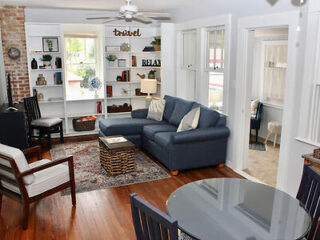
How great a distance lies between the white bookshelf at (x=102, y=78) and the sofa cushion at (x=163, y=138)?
2388mm

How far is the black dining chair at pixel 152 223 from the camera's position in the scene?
1723 millimetres

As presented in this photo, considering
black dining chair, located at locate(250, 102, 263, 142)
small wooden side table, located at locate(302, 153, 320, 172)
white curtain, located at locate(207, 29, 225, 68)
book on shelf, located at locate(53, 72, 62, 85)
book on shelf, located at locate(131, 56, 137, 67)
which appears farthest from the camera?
book on shelf, located at locate(131, 56, 137, 67)

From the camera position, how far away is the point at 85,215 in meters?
3.67

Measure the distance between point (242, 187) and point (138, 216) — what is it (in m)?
1.24

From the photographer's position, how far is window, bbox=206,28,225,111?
5.28 m

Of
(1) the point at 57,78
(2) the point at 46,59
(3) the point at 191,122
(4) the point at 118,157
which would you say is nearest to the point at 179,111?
(3) the point at 191,122

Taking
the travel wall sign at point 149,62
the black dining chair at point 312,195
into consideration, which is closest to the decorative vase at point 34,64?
the travel wall sign at point 149,62

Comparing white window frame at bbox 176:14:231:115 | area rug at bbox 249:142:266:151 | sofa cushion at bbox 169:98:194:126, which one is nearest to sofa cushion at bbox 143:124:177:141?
sofa cushion at bbox 169:98:194:126

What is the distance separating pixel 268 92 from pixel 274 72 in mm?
419

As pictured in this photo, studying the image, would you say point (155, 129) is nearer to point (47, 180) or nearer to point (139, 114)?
point (139, 114)

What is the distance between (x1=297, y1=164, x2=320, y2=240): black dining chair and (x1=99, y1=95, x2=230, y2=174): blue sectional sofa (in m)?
2.18

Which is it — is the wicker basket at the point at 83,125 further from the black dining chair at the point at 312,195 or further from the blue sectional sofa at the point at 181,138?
the black dining chair at the point at 312,195

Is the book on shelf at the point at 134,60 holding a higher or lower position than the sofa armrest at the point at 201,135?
higher

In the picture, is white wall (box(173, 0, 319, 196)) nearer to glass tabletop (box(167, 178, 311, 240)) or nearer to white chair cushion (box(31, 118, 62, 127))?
glass tabletop (box(167, 178, 311, 240))
